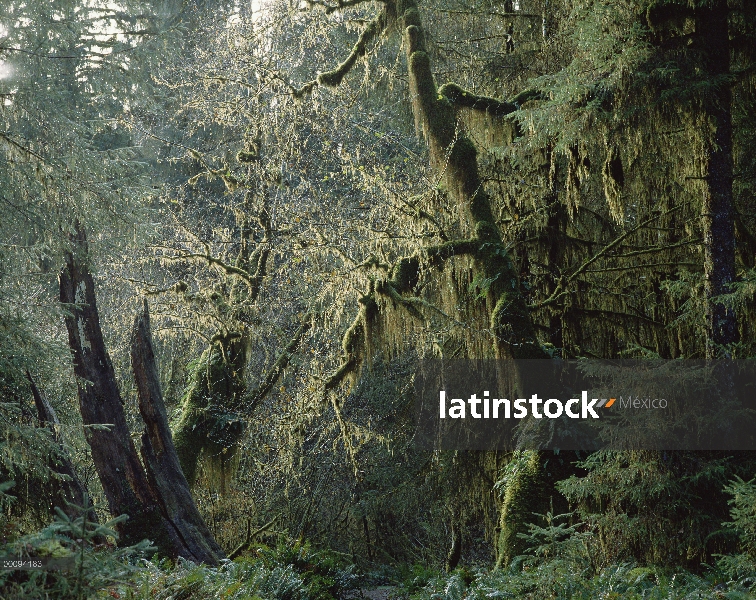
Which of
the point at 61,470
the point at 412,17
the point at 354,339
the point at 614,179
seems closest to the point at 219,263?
the point at 354,339

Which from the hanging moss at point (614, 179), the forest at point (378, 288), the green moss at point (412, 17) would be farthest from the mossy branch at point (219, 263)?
the hanging moss at point (614, 179)

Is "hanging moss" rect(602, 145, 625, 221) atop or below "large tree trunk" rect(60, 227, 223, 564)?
atop

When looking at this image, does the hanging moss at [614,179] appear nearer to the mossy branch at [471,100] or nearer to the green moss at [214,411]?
the mossy branch at [471,100]

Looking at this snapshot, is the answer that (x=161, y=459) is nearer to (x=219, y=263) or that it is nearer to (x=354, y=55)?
(x=219, y=263)

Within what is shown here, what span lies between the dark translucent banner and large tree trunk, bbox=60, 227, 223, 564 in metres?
3.33

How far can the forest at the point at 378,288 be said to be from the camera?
5777mm

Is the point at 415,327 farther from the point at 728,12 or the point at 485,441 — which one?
the point at 728,12

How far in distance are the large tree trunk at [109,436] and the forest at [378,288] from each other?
3 centimetres

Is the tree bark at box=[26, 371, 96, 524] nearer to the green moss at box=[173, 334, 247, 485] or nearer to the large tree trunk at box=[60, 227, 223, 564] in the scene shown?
the large tree trunk at box=[60, 227, 223, 564]

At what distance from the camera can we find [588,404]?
687 centimetres

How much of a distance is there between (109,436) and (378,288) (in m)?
3.26

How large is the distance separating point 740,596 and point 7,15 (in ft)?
24.3

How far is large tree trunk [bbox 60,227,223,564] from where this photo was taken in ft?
25.8

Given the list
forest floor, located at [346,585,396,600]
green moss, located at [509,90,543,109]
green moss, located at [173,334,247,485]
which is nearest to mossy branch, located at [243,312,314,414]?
green moss, located at [173,334,247,485]
